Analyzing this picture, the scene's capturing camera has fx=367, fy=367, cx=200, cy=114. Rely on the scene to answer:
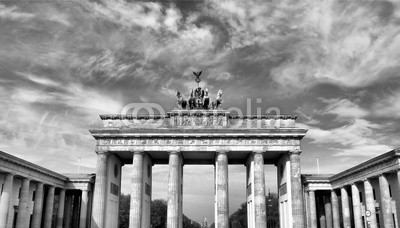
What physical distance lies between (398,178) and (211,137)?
20.4m

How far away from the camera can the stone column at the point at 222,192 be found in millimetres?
41938

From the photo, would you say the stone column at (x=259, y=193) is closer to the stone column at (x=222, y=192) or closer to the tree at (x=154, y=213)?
the stone column at (x=222, y=192)

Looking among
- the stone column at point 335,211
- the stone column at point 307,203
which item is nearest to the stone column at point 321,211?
the stone column at point 335,211

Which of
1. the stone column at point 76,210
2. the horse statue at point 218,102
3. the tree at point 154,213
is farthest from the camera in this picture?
the tree at point 154,213

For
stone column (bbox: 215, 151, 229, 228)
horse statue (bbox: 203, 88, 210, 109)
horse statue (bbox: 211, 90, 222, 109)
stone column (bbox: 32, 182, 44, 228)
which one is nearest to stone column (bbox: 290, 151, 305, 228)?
stone column (bbox: 215, 151, 229, 228)

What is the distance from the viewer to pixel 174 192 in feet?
141

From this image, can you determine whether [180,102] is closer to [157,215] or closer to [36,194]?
[36,194]

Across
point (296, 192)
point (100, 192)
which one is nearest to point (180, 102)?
point (100, 192)

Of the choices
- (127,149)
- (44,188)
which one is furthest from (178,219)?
(44,188)

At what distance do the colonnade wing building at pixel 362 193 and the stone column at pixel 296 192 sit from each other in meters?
5.48

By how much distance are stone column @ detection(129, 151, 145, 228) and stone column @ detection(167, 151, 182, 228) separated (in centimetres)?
341

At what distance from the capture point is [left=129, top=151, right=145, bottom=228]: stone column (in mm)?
42156

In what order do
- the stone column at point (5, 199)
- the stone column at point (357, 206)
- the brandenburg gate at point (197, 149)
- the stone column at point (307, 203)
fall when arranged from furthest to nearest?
the stone column at point (307, 203) → the brandenburg gate at point (197, 149) → the stone column at point (357, 206) → the stone column at point (5, 199)

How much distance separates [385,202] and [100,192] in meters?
30.1
